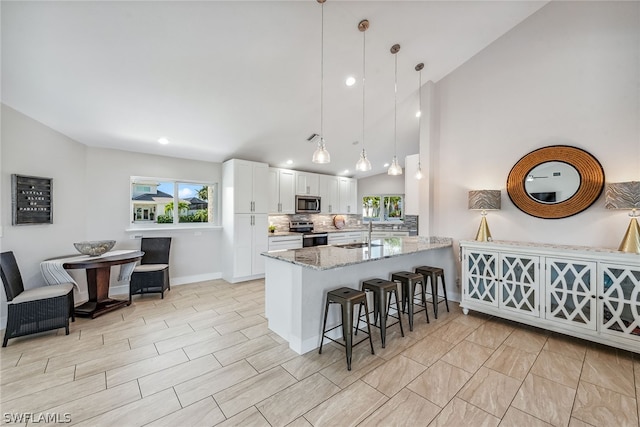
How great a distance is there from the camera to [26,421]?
1785 millimetres

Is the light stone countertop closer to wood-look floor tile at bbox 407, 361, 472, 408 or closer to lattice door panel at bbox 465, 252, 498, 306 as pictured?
lattice door panel at bbox 465, 252, 498, 306

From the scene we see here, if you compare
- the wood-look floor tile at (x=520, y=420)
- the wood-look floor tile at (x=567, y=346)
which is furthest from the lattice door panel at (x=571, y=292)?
the wood-look floor tile at (x=520, y=420)

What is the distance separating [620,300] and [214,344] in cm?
407

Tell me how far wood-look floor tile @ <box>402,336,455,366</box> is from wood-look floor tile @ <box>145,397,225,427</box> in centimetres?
173

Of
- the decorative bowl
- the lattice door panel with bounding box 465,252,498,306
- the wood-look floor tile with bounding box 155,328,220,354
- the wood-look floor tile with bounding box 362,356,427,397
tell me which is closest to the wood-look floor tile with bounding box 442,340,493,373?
the wood-look floor tile with bounding box 362,356,427,397

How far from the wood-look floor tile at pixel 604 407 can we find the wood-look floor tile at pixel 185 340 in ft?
10.6

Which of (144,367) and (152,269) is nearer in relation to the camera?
(144,367)

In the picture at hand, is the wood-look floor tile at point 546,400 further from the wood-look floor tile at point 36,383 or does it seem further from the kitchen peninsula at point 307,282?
the wood-look floor tile at point 36,383

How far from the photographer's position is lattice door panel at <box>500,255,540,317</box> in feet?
10.1

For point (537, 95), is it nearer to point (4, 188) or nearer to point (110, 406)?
point (110, 406)

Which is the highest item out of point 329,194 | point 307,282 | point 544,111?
point 544,111

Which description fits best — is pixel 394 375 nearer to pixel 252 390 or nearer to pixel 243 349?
pixel 252 390

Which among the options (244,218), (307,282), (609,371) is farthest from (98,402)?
(609,371)

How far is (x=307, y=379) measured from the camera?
2230 millimetres
